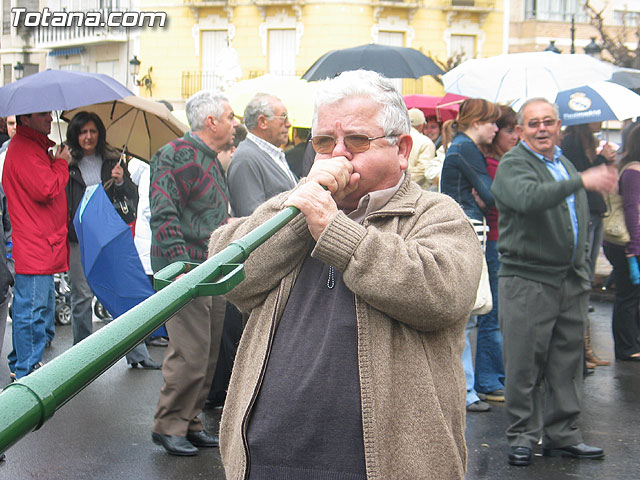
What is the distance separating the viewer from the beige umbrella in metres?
8.12

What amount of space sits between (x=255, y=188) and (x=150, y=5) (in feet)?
113

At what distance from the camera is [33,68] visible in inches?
1367

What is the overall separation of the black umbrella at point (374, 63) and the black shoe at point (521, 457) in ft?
15.9

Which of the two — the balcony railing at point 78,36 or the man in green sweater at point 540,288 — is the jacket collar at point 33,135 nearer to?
the man in green sweater at point 540,288

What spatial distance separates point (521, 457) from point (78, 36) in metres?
38.2

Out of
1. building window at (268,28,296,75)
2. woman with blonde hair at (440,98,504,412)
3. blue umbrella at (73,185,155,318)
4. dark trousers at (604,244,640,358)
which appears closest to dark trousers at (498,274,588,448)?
woman with blonde hair at (440,98,504,412)

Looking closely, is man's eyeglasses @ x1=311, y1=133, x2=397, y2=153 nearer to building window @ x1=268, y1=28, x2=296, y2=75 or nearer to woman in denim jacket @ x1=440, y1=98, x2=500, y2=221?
woman in denim jacket @ x1=440, y1=98, x2=500, y2=221

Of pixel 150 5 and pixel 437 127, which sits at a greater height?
pixel 150 5

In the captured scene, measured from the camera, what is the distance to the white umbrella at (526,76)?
758 cm

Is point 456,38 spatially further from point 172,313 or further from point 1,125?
point 172,313

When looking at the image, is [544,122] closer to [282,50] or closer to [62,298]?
[62,298]

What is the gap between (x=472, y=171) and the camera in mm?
6582

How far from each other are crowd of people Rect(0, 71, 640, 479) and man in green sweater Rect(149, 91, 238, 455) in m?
0.01

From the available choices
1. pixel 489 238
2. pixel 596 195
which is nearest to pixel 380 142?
pixel 489 238
